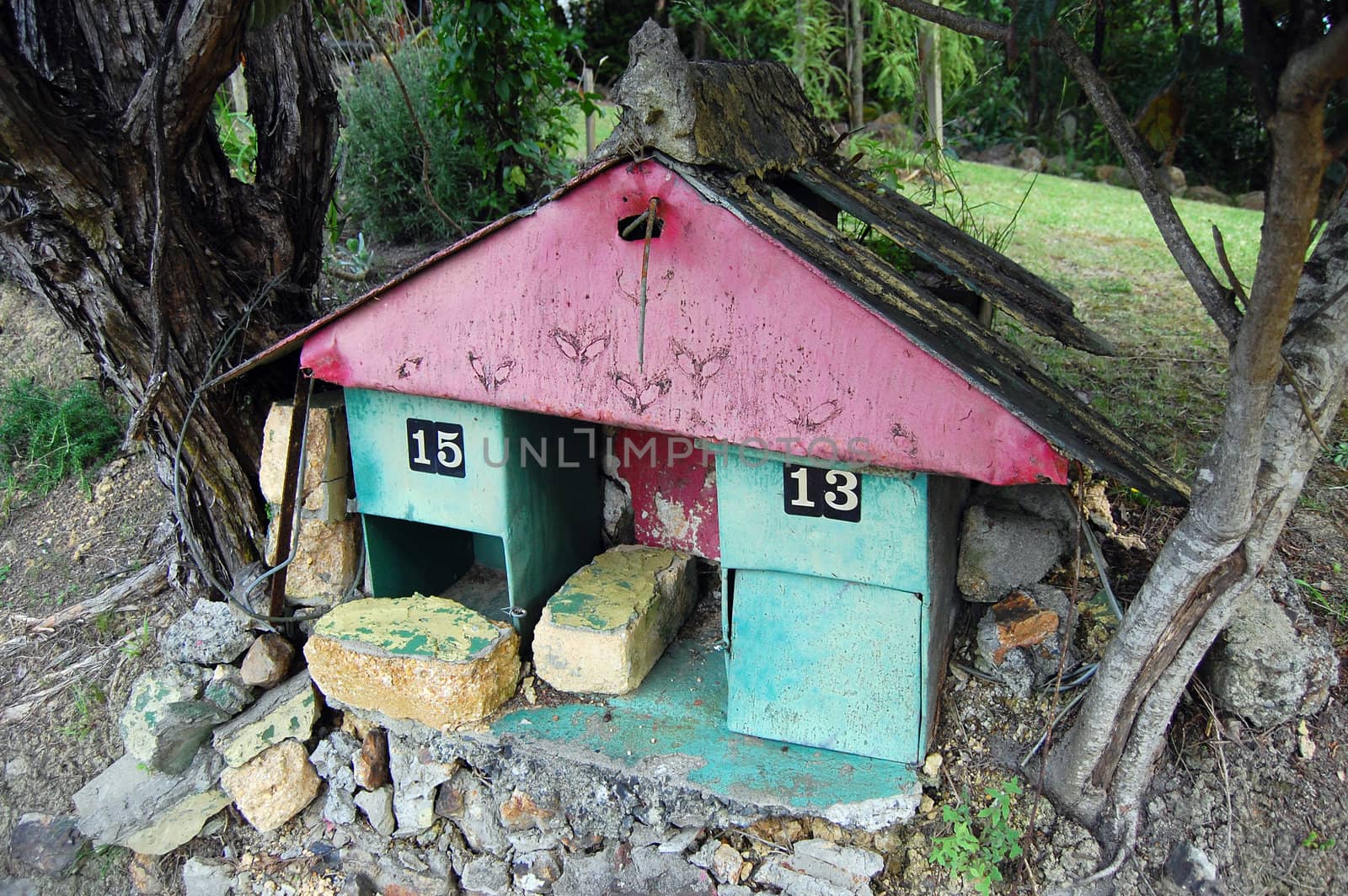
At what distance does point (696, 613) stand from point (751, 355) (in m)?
1.62

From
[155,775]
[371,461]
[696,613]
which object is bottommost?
[155,775]

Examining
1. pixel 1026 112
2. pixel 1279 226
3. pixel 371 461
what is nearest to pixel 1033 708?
pixel 1279 226

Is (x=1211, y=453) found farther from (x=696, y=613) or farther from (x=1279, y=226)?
(x=696, y=613)

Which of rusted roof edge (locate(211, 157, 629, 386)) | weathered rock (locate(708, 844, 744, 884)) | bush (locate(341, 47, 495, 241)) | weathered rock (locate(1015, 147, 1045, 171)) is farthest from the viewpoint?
weathered rock (locate(1015, 147, 1045, 171))

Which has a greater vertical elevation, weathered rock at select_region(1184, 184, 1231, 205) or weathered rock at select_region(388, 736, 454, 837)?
weathered rock at select_region(1184, 184, 1231, 205)

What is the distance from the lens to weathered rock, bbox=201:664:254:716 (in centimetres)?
364

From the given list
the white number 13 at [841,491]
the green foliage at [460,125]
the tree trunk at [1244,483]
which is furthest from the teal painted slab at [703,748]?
the green foliage at [460,125]

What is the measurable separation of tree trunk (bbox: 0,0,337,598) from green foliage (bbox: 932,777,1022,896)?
111 inches

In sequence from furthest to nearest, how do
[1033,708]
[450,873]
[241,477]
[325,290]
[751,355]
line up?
[325,290], [241,477], [450,873], [1033,708], [751,355]

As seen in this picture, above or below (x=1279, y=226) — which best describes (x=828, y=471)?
below

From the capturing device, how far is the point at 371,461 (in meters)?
3.45

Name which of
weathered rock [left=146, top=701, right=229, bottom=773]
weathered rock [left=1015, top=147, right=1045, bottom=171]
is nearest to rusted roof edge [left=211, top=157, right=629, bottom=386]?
weathered rock [left=146, top=701, right=229, bottom=773]

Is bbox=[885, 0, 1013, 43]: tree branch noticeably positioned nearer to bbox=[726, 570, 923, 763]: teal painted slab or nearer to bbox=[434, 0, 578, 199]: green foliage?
bbox=[726, 570, 923, 763]: teal painted slab

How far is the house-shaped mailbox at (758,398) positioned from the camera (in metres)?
2.42
